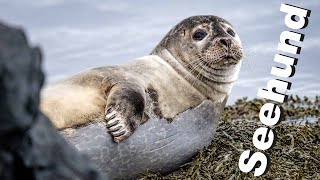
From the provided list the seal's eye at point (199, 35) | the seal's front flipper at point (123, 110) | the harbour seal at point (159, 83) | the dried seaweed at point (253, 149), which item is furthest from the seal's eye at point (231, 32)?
the seal's front flipper at point (123, 110)

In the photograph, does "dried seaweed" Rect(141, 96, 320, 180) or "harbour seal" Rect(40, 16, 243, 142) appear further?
"dried seaweed" Rect(141, 96, 320, 180)

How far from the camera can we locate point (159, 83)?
6.23m

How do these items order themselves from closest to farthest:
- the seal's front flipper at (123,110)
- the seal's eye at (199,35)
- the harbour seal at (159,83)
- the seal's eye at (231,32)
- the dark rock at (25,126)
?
the dark rock at (25,126)
the seal's front flipper at (123,110)
the harbour seal at (159,83)
the seal's eye at (199,35)
the seal's eye at (231,32)

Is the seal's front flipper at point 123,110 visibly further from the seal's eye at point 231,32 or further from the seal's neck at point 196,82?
the seal's eye at point 231,32

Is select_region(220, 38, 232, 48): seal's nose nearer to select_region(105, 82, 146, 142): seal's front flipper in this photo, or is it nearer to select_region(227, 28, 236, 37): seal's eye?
select_region(227, 28, 236, 37): seal's eye

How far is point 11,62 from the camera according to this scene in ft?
4.52

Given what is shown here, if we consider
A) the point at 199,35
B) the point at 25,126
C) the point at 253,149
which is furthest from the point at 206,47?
the point at 25,126

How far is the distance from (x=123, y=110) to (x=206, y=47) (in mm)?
1425

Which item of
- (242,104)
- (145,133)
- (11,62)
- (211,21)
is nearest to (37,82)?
(11,62)

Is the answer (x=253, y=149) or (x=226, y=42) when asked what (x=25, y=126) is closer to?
(x=226, y=42)

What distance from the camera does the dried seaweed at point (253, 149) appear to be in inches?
247

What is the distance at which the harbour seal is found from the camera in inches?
215

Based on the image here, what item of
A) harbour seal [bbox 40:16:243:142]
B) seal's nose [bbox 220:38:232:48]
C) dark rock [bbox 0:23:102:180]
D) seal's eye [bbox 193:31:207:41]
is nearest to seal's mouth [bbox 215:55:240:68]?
harbour seal [bbox 40:16:243:142]

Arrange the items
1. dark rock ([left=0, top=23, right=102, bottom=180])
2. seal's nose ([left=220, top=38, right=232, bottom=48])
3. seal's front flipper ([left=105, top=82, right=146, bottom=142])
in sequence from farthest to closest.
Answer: seal's nose ([left=220, top=38, right=232, bottom=48])
seal's front flipper ([left=105, top=82, right=146, bottom=142])
dark rock ([left=0, top=23, right=102, bottom=180])
